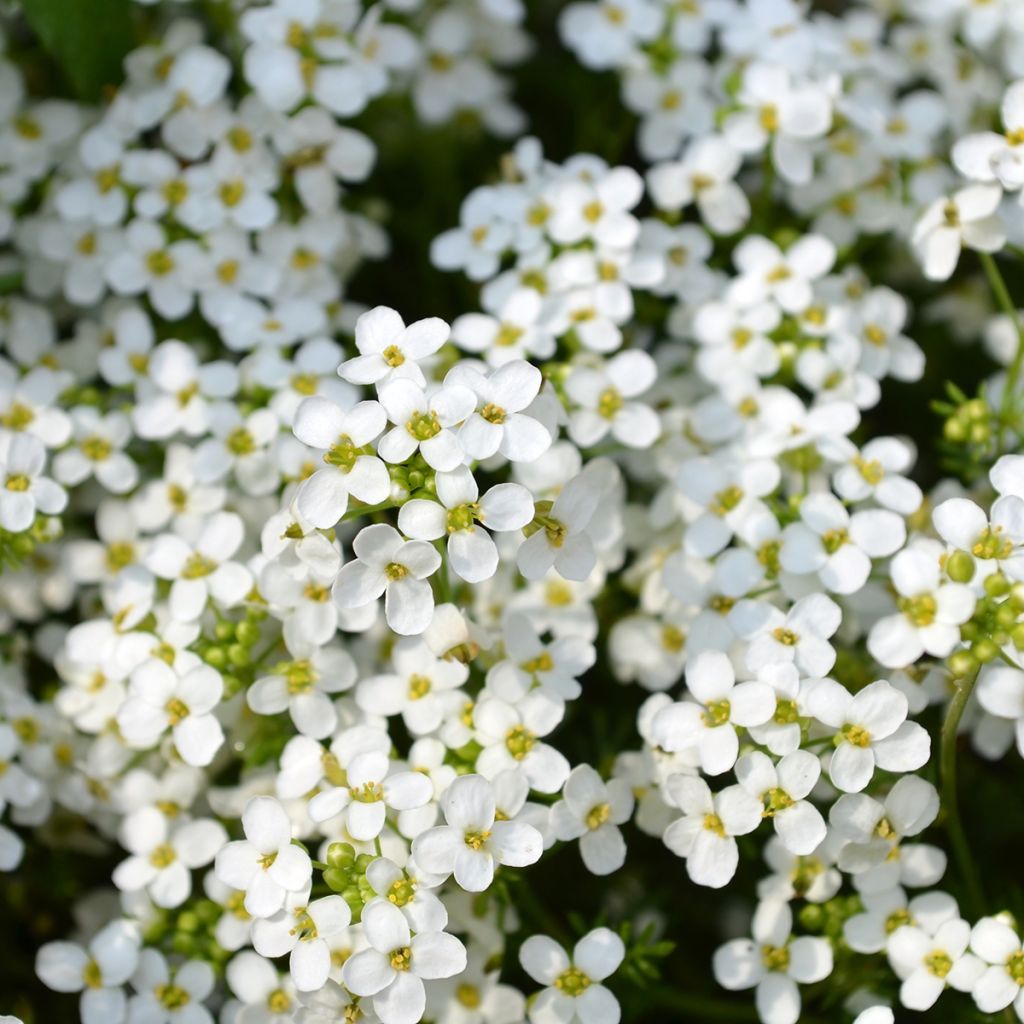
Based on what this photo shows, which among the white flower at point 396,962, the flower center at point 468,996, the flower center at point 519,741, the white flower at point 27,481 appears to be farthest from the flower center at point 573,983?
the white flower at point 27,481

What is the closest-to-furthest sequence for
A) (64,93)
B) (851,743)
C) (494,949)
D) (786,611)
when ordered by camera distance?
1. (851,743)
2. (494,949)
3. (786,611)
4. (64,93)

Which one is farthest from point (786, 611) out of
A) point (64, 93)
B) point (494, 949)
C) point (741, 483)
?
point (64, 93)

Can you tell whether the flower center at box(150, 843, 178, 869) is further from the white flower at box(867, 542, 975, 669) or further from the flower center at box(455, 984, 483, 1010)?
the white flower at box(867, 542, 975, 669)

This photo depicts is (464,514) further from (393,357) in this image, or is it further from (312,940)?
(312,940)

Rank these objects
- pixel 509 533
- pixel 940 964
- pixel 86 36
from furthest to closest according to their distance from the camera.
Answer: pixel 86 36, pixel 509 533, pixel 940 964

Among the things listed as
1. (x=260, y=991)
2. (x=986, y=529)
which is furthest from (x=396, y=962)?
(x=986, y=529)

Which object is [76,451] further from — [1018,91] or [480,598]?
[1018,91]
